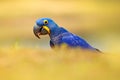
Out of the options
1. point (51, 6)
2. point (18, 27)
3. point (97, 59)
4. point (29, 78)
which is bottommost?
point (29, 78)

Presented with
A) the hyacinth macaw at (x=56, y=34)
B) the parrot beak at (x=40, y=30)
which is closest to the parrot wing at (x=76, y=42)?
the hyacinth macaw at (x=56, y=34)

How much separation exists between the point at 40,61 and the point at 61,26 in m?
0.20

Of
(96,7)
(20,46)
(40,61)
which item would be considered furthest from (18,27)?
(96,7)

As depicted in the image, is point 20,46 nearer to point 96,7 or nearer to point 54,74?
point 54,74

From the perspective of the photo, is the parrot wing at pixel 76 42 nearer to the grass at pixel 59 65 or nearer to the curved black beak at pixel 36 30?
the grass at pixel 59 65

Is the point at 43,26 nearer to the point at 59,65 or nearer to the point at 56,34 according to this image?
the point at 56,34

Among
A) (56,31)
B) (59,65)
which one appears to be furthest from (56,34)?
(59,65)

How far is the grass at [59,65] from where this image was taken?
1408 millimetres

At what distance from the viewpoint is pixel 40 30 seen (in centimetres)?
144

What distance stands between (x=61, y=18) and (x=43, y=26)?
10 cm

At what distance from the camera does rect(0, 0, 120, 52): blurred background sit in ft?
4.76

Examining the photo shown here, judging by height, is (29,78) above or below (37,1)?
below

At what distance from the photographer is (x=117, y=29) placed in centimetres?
144

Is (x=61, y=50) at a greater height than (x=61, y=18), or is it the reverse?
(x=61, y=18)
